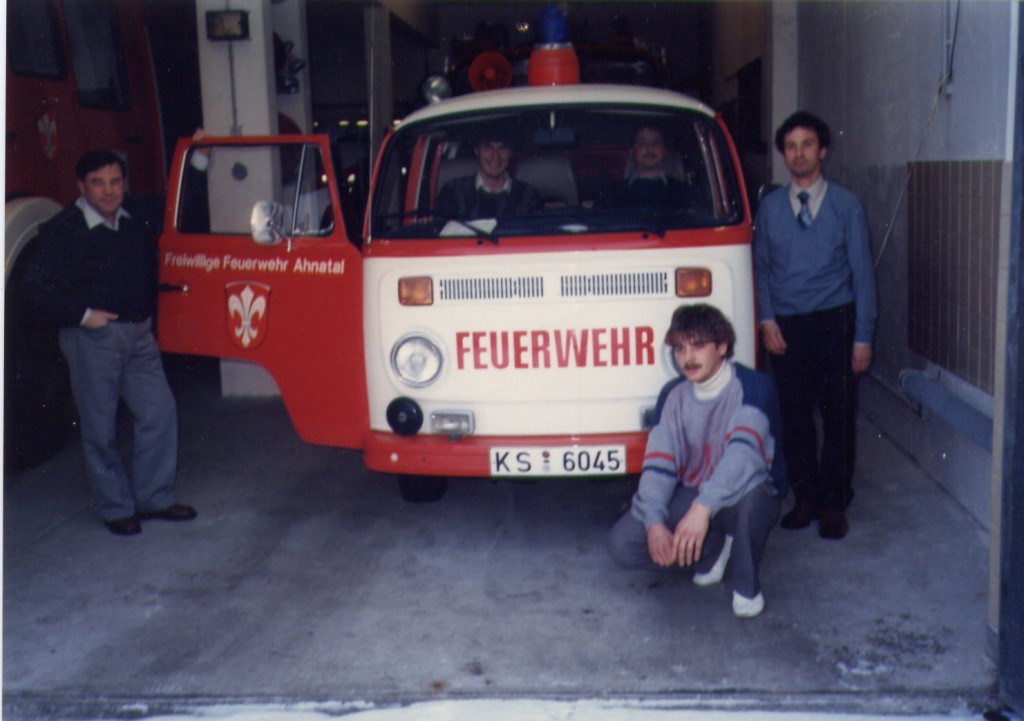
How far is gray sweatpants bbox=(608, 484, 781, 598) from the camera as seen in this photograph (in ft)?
13.3

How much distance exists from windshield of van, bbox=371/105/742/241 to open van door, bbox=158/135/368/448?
31 cm

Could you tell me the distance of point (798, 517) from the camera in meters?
5.11

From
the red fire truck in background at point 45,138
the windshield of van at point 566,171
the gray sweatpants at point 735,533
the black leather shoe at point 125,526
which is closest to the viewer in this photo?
the gray sweatpants at point 735,533

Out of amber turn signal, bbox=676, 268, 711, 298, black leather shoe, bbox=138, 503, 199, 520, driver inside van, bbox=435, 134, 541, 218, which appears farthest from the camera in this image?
black leather shoe, bbox=138, 503, 199, 520

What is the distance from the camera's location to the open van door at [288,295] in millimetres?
5062

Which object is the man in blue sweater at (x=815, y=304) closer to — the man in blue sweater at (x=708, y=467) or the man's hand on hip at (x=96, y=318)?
the man in blue sweater at (x=708, y=467)

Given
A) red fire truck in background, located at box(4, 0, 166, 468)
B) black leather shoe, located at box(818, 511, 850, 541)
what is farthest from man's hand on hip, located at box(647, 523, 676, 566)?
red fire truck in background, located at box(4, 0, 166, 468)

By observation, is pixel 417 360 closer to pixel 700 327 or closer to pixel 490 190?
pixel 490 190

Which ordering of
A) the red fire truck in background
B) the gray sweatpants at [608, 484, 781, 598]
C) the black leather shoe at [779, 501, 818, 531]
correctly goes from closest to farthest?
the gray sweatpants at [608, 484, 781, 598], the black leather shoe at [779, 501, 818, 531], the red fire truck in background

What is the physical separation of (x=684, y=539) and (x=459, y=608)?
3.14 ft

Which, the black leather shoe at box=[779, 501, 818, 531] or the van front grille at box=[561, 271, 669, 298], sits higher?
the van front grille at box=[561, 271, 669, 298]

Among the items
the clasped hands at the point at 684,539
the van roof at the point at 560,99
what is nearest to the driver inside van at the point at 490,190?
the van roof at the point at 560,99

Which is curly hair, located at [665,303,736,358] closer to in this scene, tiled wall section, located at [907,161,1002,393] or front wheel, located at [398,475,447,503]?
tiled wall section, located at [907,161,1002,393]

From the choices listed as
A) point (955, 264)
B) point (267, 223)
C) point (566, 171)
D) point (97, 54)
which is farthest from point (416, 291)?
point (97, 54)
